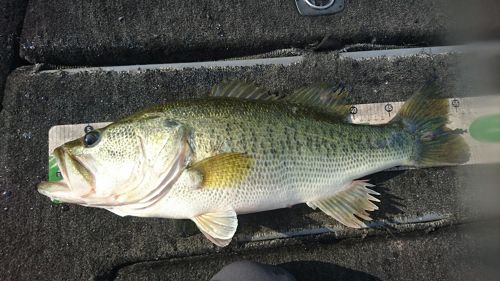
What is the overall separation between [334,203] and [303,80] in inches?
32.8

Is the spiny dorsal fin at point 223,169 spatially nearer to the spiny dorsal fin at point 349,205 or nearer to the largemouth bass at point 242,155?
the largemouth bass at point 242,155

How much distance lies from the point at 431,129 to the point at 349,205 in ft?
2.09

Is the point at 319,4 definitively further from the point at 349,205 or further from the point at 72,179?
the point at 72,179

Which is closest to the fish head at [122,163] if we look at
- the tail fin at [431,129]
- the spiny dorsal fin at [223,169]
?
the spiny dorsal fin at [223,169]

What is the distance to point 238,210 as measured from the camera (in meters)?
1.98

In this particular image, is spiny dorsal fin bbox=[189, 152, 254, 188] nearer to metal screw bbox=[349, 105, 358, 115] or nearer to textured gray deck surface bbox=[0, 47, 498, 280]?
textured gray deck surface bbox=[0, 47, 498, 280]

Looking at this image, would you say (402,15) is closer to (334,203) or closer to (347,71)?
(347,71)

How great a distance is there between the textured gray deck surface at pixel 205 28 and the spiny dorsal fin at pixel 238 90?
63 centimetres

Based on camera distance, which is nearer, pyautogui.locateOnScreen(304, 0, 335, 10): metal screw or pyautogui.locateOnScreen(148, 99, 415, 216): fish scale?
pyautogui.locateOnScreen(148, 99, 415, 216): fish scale

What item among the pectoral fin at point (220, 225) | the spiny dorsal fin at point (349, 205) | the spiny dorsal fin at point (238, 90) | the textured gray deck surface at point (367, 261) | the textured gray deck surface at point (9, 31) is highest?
the textured gray deck surface at point (9, 31)

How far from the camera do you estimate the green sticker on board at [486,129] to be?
2.40 m

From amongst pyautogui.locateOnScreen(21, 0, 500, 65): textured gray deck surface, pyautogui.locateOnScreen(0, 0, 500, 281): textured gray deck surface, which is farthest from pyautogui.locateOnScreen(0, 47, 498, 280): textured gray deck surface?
pyautogui.locateOnScreen(21, 0, 500, 65): textured gray deck surface

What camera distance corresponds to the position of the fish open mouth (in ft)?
5.77

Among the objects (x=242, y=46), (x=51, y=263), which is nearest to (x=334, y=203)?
(x=242, y=46)
